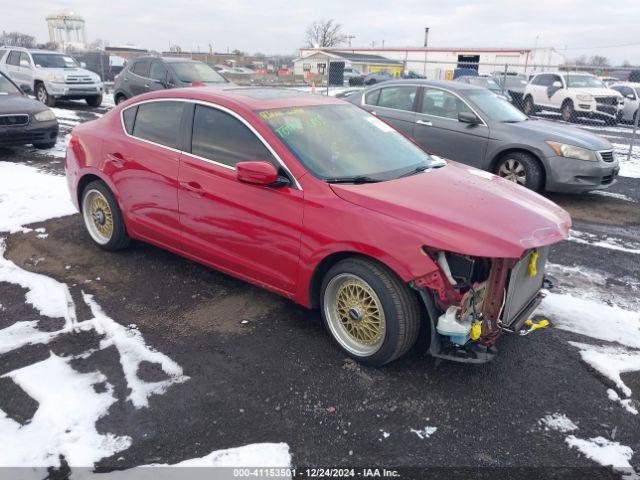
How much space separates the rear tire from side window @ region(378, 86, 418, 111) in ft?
5.93

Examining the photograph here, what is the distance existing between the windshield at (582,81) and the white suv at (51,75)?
1578cm

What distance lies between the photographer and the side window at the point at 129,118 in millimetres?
4648

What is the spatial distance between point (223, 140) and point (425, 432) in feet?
8.28

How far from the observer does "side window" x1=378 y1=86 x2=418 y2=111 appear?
838 cm

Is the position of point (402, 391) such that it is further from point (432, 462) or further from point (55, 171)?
point (55, 171)

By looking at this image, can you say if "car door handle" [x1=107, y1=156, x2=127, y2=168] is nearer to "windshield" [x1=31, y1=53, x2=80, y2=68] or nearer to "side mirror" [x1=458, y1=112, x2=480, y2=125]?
"side mirror" [x1=458, y1=112, x2=480, y2=125]

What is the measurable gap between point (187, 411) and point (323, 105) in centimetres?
263

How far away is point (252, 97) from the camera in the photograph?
4121 millimetres

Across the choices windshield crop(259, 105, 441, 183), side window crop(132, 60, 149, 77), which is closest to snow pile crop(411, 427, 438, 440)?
windshield crop(259, 105, 441, 183)

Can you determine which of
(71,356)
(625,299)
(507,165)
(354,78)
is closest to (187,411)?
(71,356)

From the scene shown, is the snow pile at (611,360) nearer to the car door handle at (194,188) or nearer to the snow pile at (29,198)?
the car door handle at (194,188)

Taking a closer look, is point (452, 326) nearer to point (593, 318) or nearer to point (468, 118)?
point (593, 318)

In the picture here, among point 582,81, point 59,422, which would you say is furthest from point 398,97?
point 582,81

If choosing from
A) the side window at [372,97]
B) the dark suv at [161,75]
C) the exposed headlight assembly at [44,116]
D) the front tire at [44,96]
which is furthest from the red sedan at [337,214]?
the front tire at [44,96]
